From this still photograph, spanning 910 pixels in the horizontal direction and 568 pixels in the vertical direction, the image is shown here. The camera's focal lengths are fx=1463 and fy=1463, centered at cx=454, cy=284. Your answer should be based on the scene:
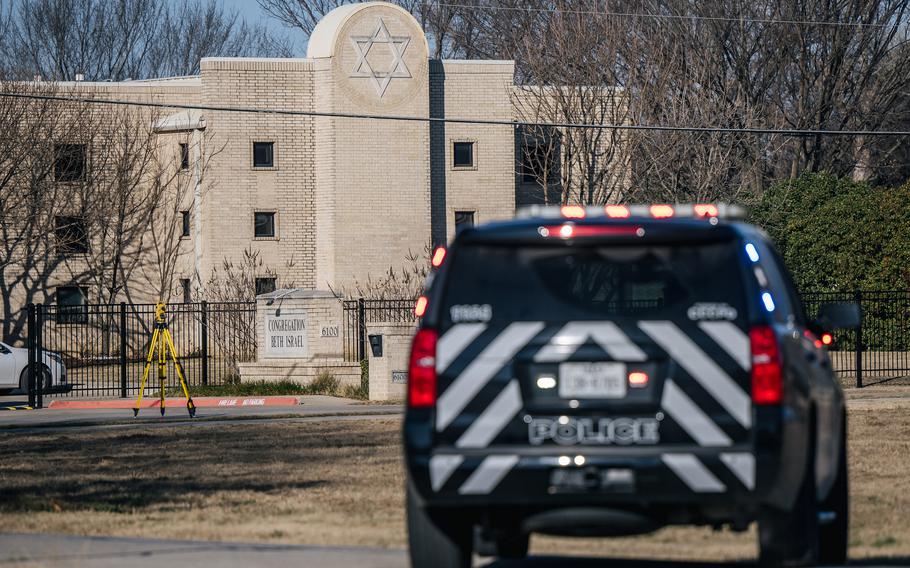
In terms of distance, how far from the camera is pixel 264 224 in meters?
42.0

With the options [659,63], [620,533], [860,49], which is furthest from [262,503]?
[860,49]

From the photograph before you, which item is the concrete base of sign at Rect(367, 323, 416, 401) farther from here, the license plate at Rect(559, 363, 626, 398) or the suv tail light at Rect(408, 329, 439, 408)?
the license plate at Rect(559, 363, 626, 398)

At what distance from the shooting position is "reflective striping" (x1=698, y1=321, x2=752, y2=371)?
6656mm

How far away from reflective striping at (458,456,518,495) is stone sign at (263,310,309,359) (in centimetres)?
2267

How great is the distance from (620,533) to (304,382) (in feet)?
73.7

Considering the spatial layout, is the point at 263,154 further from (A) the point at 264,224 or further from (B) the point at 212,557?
(B) the point at 212,557

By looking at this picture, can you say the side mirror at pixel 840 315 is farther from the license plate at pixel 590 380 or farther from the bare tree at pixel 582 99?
the bare tree at pixel 582 99

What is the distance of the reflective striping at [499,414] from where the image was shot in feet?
22.0

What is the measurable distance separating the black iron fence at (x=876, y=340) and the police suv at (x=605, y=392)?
2118 cm

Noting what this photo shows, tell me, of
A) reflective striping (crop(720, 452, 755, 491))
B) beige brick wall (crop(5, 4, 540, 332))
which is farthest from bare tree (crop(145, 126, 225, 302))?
reflective striping (crop(720, 452, 755, 491))

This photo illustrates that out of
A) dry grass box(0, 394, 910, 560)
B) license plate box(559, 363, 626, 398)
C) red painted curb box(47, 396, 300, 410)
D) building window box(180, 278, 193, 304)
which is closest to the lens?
license plate box(559, 363, 626, 398)

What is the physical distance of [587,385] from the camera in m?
6.71

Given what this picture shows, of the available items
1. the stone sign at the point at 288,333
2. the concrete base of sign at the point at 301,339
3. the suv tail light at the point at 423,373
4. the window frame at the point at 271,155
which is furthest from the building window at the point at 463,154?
the suv tail light at the point at 423,373

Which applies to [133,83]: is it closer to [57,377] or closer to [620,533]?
[57,377]
